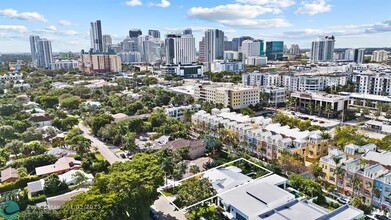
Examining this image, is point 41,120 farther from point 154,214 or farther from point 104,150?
A: point 154,214

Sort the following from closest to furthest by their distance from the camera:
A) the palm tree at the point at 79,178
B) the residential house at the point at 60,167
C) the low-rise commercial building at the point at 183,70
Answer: the palm tree at the point at 79,178 < the residential house at the point at 60,167 < the low-rise commercial building at the point at 183,70

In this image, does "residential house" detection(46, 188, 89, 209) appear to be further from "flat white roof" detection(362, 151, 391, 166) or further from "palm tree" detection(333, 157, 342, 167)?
"flat white roof" detection(362, 151, 391, 166)

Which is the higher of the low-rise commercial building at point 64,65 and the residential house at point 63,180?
the low-rise commercial building at point 64,65

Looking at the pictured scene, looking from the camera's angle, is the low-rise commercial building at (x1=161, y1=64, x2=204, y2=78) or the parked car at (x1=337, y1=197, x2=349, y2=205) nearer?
the parked car at (x1=337, y1=197, x2=349, y2=205)

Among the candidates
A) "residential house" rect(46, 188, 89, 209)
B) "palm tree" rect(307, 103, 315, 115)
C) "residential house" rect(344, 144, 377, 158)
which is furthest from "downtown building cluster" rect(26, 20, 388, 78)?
"residential house" rect(46, 188, 89, 209)

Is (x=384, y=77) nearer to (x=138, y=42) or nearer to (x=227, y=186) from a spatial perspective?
(x=227, y=186)

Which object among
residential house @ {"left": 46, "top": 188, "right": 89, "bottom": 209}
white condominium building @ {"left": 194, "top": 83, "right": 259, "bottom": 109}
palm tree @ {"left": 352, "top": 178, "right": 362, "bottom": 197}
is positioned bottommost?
residential house @ {"left": 46, "top": 188, "right": 89, "bottom": 209}

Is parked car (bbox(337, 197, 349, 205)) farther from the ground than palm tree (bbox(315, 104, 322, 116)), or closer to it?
closer to it

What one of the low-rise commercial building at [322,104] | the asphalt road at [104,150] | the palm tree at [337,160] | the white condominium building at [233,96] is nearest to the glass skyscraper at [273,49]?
the white condominium building at [233,96]

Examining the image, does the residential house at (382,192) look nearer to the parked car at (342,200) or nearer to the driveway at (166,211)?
the parked car at (342,200)

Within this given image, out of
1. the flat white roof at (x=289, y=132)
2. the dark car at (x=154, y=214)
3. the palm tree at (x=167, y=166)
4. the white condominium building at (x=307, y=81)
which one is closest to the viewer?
the dark car at (x=154, y=214)
